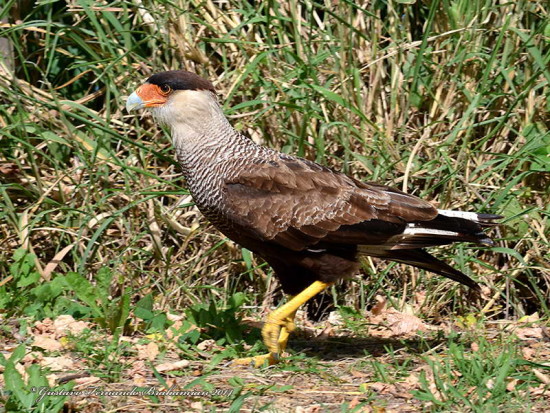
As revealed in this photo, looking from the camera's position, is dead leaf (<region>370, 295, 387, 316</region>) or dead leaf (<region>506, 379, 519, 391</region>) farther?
dead leaf (<region>370, 295, 387, 316</region>)

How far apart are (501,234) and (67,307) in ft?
7.62

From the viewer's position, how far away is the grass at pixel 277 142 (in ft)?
15.4

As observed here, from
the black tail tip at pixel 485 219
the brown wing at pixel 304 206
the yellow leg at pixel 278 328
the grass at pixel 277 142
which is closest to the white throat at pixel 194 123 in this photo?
the brown wing at pixel 304 206

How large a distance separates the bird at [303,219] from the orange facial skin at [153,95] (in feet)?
0.46

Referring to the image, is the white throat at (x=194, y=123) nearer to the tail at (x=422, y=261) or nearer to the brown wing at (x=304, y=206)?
the brown wing at (x=304, y=206)

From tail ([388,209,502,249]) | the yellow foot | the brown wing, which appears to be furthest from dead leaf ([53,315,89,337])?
tail ([388,209,502,249])

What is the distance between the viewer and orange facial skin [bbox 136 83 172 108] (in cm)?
429

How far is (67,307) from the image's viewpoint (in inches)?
174

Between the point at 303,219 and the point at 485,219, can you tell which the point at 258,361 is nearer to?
the point at 303,219

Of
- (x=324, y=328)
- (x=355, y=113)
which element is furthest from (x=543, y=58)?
(x=324, y=328)

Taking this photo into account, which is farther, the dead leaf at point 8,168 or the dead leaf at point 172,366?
the dead leaf at point 8,168

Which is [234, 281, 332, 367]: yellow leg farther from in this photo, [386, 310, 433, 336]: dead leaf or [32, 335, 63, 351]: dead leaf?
[32, 335, 63, 351]: dead leaf

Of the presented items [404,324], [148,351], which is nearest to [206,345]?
[148,351]

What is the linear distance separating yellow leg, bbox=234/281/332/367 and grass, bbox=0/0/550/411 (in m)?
0.39
